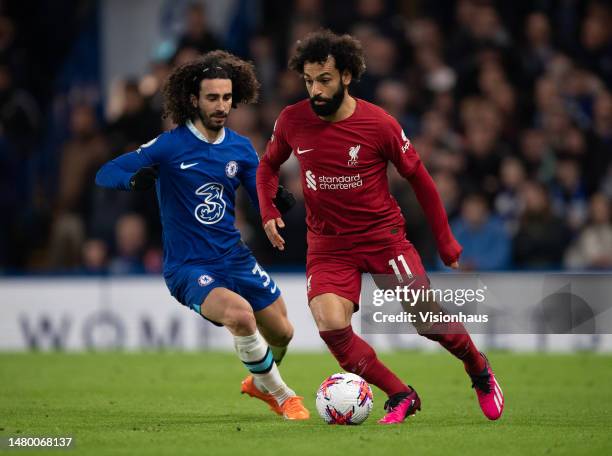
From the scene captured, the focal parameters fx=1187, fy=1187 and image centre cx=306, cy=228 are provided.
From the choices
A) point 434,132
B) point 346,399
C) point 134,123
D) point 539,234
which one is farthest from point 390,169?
point 346,399

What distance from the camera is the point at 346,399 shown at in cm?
802

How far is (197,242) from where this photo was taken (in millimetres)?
8773

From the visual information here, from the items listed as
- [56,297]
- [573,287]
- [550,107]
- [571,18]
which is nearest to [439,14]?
[571,18]

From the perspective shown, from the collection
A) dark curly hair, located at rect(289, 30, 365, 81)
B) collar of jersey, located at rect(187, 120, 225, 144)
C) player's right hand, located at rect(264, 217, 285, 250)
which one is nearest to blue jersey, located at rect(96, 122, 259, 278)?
collar of jersey, located at rect(187, 120, 225, 144)

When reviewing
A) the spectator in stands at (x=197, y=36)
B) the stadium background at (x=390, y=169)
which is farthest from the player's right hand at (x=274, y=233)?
the spectator in stands at (x=197, y=36)

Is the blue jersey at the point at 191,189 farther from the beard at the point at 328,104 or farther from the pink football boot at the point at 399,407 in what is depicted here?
the pink football boot at the point at 399,407

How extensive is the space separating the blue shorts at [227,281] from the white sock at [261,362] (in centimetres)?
25

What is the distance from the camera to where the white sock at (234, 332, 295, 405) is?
8492mm

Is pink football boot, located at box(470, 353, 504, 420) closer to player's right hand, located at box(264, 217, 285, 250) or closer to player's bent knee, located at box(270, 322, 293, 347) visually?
player's bent knee, located at box(270, 322, 293, 347)

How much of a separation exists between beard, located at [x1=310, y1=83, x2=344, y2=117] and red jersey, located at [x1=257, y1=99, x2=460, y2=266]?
4.5 inches

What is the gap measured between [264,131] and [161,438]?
955 cm

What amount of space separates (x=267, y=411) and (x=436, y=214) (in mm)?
2203

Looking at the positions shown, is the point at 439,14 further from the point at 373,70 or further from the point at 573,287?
the point at 573,287

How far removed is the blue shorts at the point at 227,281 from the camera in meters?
8.59
